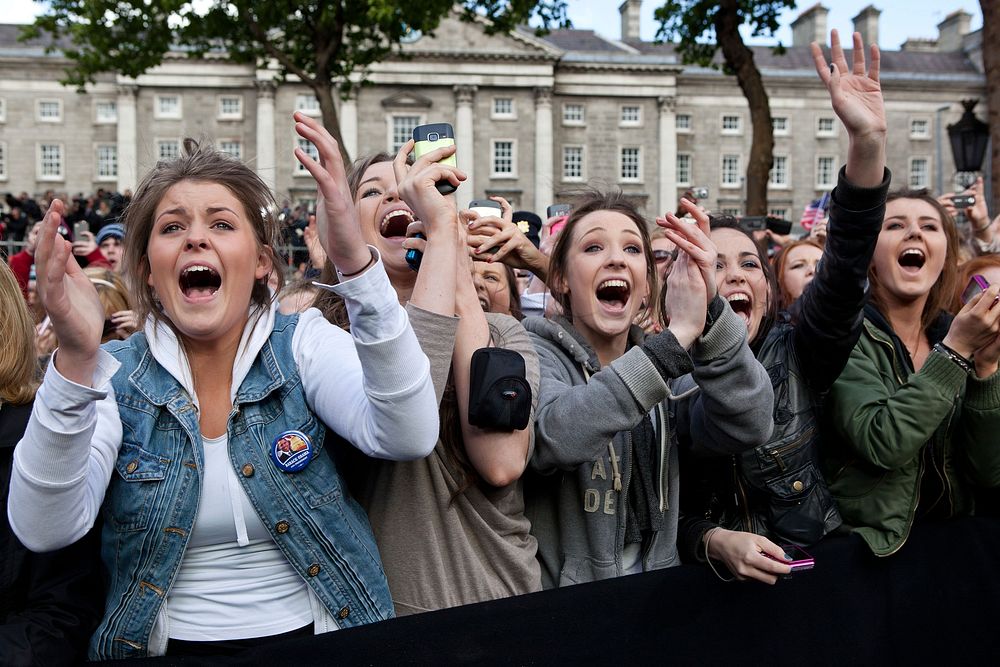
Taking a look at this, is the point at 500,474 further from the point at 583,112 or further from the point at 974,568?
the point at 583,112

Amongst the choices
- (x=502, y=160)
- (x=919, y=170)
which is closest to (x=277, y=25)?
(x=502, y=160)

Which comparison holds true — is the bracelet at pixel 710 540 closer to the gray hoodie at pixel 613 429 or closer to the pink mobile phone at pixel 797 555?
the gray hoodie at pixel 613 429

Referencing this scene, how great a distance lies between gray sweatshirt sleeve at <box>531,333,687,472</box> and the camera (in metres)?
2.26

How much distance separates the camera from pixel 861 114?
8.33 ft

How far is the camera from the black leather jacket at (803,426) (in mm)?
2629

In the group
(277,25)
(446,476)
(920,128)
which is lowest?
(446,476)

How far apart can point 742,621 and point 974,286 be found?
205 centimetres

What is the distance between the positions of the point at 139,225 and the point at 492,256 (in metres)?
1.03

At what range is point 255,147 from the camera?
161 ft

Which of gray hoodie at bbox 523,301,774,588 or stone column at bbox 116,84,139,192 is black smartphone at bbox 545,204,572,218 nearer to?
gray hoodie at bbox 523,301,774,588

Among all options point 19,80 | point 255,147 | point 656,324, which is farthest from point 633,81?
point 656,324

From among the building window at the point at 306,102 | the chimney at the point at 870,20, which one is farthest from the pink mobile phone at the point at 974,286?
the chimney at the point at 870,20

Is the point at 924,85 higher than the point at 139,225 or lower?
higher

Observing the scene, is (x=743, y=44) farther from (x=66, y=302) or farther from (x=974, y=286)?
(x=66, y=302)
